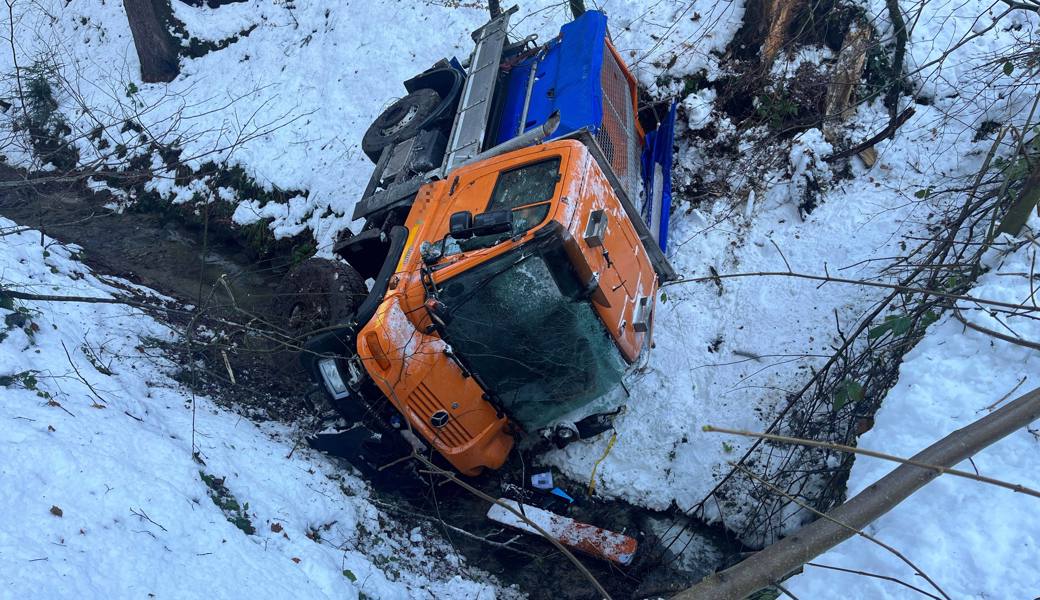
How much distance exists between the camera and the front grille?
4242mm

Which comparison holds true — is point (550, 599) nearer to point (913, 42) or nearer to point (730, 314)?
point (730, 314)

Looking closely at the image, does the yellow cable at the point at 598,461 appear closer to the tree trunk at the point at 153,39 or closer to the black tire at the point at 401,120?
the black tire at the point at 401,120

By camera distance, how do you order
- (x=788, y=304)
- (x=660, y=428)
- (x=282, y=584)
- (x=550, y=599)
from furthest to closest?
(x=788, y=304), (x=660, y=428), (x=550, y=599), (x=282, y=584)

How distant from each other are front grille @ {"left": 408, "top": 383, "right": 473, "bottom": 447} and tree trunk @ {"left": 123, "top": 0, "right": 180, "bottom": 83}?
7967 mm

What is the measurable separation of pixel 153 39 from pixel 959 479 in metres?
10.7

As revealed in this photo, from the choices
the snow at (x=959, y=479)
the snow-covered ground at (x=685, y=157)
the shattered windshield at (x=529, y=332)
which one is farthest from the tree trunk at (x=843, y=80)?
the shattered windshield at (x=529, y=332)

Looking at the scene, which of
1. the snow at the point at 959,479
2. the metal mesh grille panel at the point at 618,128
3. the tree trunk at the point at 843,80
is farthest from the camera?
the tree trunk at the point at 843,80

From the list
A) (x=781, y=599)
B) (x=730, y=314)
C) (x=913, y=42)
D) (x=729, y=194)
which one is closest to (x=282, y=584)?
(x=781, y=599)

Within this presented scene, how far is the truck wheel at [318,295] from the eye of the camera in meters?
5.38

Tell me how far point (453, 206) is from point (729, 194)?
10.1ft

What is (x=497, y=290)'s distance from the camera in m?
4.13

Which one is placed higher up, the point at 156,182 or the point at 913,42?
the point at 156,182

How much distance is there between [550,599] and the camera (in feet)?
14.6

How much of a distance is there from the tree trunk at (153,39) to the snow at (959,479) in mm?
10116
